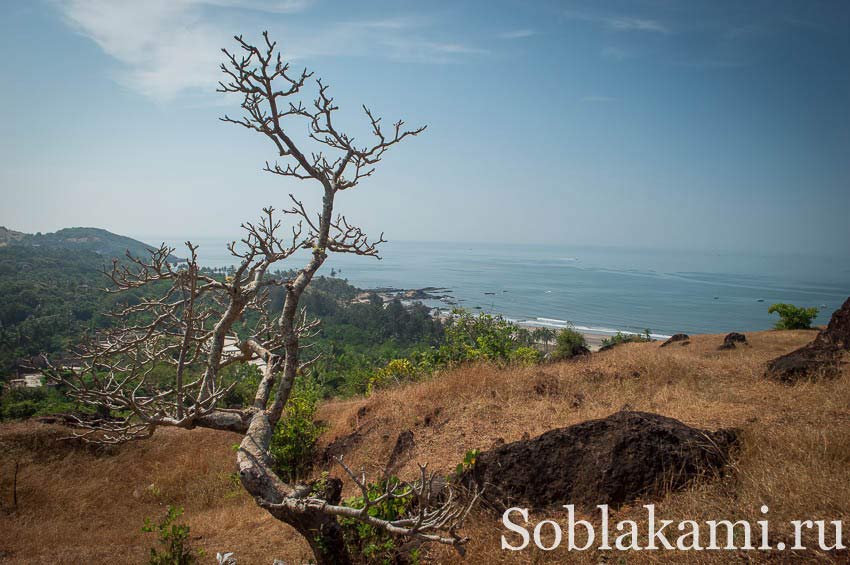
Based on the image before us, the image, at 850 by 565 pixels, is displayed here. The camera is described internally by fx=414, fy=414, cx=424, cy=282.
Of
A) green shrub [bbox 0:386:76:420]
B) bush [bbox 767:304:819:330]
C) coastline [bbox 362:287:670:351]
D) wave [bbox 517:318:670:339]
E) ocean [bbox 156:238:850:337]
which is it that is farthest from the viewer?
ocean [bbox 156:238:850:337]

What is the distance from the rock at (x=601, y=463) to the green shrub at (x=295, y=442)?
4.26 meters

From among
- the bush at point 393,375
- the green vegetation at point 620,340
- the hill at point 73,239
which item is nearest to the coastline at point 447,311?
the green vegetation at point 620,340

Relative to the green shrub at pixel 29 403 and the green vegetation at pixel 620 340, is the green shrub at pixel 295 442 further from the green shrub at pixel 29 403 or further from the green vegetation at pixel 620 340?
the green vegetation at pixel 620 340

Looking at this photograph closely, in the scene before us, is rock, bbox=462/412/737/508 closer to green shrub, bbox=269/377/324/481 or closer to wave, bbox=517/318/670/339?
green shrub, bbox=269/377/324/481

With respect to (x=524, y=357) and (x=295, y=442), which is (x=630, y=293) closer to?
(x=524, y=357)

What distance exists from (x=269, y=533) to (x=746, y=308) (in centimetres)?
8082

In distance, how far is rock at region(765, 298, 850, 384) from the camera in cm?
679

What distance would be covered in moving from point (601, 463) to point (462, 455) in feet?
6.08

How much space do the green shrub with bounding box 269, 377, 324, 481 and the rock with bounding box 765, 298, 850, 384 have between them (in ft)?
27.0

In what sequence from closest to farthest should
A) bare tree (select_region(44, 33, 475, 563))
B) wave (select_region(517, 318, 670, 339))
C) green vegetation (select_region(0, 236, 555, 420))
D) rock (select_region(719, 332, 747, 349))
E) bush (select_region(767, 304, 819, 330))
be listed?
bare tree (select_region(44, 33, 475, 563)) < green vegetation (select_region(0, 236, 555, 420)) < rock (select_region(719, 332, 747, 349)) < bush (select_region(767, 304, 819, 330)) < wave (select_region(517, 318, 670, 339))

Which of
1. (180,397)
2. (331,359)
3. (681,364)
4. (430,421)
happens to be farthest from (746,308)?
(180,397)

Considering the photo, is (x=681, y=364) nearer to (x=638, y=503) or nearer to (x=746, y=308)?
(x=638, y=503)

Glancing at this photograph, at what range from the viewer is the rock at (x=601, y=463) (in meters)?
3.94

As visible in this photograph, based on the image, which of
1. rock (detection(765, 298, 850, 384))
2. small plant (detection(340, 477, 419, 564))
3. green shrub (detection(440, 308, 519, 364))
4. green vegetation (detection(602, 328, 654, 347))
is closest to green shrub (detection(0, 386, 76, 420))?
green shrub (detection(440, 308, 519, 364))
